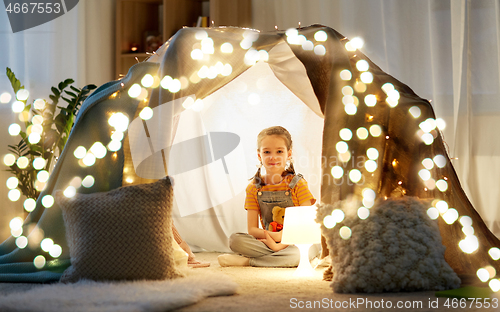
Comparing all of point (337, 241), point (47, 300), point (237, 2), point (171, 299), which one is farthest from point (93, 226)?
point (237, 2)

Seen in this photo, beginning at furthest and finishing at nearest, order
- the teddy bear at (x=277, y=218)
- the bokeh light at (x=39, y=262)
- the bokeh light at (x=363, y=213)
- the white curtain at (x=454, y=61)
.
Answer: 1. the white curtain at (x=454, y=61)
2. the teddy bear at (x=277, y=218)
3. the bokeh light at (x=39, y=262)
4. the bokeh light at (x=363, y=213)

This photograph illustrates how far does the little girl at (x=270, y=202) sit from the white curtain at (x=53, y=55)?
1.56 m

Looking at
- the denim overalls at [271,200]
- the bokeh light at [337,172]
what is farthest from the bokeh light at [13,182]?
the bokeh light at [337,172]

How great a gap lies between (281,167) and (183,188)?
2.46 feet

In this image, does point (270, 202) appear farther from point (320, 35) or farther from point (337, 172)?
point (320, 35)

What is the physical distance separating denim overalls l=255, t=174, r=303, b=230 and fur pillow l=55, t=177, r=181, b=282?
→ 0.74 metres

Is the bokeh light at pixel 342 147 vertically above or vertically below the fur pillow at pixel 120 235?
above

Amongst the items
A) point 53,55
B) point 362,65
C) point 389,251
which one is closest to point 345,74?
point 362,65

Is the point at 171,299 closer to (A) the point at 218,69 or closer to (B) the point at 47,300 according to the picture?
(B) the point at 47,300

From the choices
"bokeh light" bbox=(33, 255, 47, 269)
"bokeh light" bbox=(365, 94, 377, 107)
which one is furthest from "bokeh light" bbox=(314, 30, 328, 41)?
"bokeh light" bbox=(33, 255, 47, 269)

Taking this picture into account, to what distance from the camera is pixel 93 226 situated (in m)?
1.59

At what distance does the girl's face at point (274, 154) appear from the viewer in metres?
2.34

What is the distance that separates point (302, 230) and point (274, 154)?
59 centimetres

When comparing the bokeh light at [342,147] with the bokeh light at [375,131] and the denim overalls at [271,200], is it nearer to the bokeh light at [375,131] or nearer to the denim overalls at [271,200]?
the bokeh light at [375,131]
